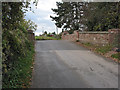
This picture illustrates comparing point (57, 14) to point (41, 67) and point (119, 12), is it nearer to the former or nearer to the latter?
point (119, 12)

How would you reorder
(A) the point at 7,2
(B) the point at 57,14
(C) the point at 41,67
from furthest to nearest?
(B) the point at 57,14, (C) the point at 41,67, (A) the point at 7,2

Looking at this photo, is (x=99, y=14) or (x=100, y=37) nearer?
(x=100, y=37)

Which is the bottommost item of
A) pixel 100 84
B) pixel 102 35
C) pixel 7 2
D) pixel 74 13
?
pixel 100 84

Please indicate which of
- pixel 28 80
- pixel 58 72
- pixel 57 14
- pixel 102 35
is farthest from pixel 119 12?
pixel 57 14

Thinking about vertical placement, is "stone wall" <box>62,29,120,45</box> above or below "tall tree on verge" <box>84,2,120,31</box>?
below

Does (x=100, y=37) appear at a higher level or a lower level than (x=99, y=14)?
lower

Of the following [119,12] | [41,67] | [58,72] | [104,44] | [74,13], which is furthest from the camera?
[74,13]

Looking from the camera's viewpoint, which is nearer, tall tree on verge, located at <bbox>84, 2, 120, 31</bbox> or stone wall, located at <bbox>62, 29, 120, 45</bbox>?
stone wall, located at <bbox>62, 29, 120, 45</bbox>

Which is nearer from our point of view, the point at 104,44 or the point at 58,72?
the point at 58,72

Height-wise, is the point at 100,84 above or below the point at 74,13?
below

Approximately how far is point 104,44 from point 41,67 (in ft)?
24.5

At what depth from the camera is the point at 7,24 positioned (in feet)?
13.5

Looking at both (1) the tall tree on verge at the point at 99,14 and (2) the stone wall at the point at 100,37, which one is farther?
(1) the tall tree on verge at the point at 99,14

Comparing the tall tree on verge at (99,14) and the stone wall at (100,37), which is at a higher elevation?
the tall tree on verge at (99,14)
